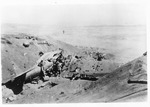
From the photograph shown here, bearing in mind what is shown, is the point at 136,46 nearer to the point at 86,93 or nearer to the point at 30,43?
the point at 86,93

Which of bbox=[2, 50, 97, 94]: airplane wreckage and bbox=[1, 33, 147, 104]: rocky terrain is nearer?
bbox=[1, 33, 147, 104]: rocky terrain

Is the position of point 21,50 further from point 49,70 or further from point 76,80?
point 76,80

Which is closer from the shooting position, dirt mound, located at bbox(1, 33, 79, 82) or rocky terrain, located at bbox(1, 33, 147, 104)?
rocky terrain, located at bbox(1, 33, 147, 104)

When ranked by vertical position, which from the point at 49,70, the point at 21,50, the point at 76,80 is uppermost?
the point at 21,50

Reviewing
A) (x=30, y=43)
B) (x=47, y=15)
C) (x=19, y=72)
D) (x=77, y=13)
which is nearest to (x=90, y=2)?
(x=77, y=13)

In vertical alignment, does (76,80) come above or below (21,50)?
below

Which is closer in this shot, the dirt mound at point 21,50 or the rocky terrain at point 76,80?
the rocky terrain at point 76,80

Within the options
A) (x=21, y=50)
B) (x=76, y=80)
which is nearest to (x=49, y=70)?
(x=76, y=80)
